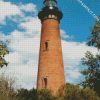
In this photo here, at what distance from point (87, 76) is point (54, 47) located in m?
4.98

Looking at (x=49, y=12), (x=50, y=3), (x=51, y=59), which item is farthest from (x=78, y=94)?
(x=50, y=3)

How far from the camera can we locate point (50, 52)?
113ft

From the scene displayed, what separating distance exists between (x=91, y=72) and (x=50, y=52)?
16.7 ft

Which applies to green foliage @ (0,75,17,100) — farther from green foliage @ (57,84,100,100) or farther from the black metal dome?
the black metal dome

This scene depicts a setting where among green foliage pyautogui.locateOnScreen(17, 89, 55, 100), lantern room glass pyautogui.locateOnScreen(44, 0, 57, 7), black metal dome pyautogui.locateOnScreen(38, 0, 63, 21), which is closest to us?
green foliage pyautogui.locateOnScreen(17, 89, 55, 100)

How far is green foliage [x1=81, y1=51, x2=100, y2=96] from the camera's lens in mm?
34184

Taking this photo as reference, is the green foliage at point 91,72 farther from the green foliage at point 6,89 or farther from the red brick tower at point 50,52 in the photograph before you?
the green foliage at point 6,89

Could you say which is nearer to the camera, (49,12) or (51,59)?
(51,59)

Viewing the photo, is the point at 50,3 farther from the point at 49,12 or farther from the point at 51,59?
the point at 51,59

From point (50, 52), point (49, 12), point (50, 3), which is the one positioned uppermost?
point (50, 3)

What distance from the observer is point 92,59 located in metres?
35.9

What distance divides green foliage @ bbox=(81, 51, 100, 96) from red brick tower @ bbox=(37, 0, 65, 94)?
290cm

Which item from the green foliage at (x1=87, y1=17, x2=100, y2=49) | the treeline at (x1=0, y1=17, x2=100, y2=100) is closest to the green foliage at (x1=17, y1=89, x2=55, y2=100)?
the treeline at (x1=0, y1=17, x2=100, y2=100)

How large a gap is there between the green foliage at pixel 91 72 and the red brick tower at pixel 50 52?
2898mm
